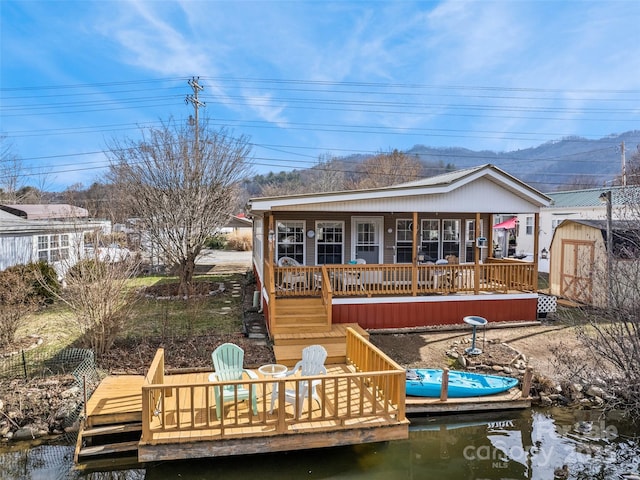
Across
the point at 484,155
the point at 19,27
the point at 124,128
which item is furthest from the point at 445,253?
the point at 484,155

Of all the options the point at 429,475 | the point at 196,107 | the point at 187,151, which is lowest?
the point at 429,475

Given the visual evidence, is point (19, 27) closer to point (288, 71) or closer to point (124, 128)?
point (124, 128)

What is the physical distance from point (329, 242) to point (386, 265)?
2.80 m

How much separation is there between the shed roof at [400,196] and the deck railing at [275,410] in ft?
16.7

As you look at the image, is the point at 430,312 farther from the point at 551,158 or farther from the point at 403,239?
the point at 551,158

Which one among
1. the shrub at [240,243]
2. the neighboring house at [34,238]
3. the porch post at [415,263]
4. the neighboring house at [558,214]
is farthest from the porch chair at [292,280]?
the shrub at [240,243]

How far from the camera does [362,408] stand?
6.09m

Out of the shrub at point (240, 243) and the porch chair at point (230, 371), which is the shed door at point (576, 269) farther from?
the shrub at point (240, 243)

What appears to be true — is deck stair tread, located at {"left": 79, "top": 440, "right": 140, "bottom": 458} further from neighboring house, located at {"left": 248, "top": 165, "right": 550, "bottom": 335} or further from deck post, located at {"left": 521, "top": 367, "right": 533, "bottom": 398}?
deck post, located at {"left": 521, "top": 367, "right": 533, "bottom": 398}

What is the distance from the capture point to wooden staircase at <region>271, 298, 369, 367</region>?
887 cm

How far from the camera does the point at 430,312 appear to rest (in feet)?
37.8

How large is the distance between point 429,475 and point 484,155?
14785 cm

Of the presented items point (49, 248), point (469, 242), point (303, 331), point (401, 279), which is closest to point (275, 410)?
point (303, 331)

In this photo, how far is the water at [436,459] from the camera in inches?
233
